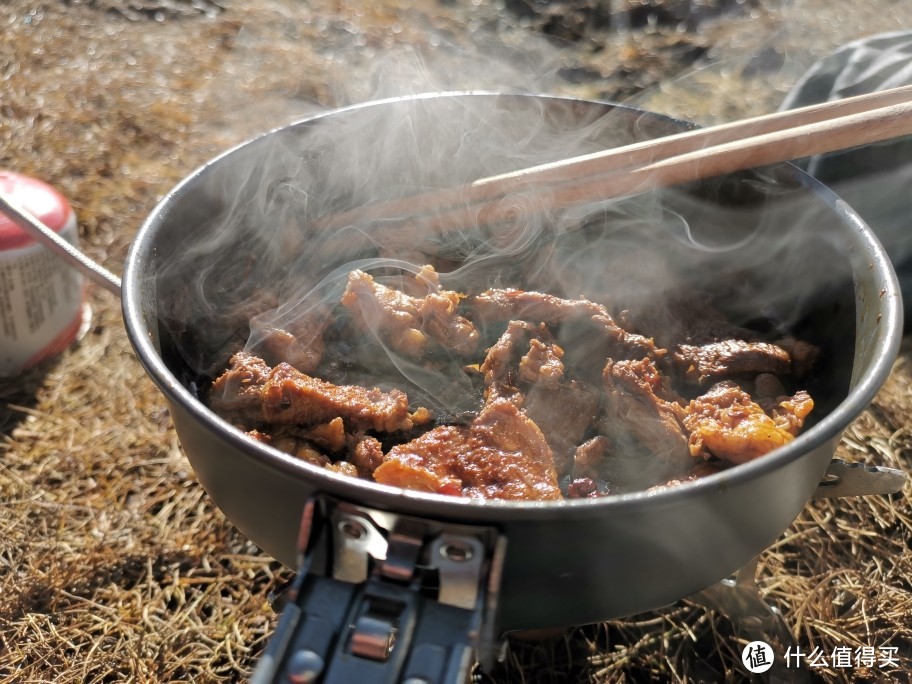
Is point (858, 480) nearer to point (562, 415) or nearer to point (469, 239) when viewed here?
point (562, 415)

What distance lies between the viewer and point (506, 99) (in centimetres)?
284

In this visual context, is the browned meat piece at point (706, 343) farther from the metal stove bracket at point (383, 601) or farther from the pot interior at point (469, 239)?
the metal stove bracket at point (383, 601)

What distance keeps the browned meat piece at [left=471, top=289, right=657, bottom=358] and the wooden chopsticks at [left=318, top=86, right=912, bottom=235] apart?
0.35 metres

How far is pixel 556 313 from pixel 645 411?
464mm

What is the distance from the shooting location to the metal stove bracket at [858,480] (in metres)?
2.10

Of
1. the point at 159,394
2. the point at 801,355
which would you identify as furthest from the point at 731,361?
the point at 159,394

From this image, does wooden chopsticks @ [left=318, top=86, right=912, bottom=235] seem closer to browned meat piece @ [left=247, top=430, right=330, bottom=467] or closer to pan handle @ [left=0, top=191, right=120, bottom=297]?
pan handle @ [left=0, top=191, right=120, bottom=297]

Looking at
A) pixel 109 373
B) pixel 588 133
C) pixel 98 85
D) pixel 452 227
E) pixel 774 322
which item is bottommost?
pixel 109 373

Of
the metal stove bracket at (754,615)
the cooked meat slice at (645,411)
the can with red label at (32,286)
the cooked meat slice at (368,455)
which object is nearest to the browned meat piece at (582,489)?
the cooked meat slice at (645,411)

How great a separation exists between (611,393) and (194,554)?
1.88 metres

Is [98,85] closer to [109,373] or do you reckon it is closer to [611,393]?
[109,373]

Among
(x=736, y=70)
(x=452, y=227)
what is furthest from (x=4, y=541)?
(x=736, y=70)

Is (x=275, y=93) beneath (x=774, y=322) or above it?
beneath

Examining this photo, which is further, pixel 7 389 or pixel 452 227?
pixel 7 389
